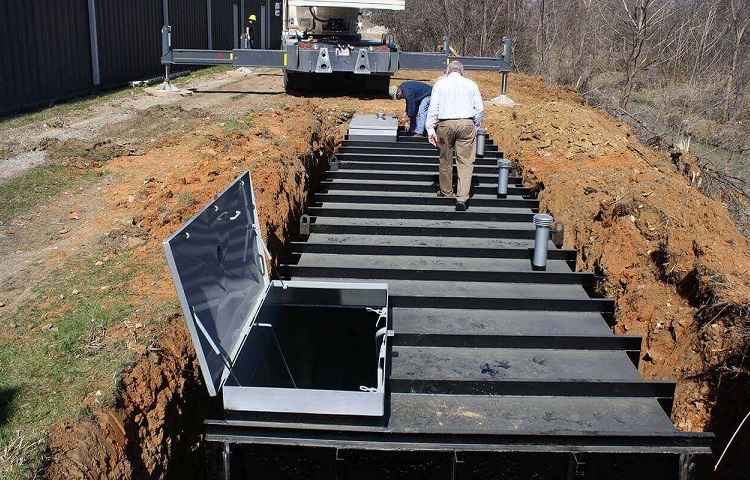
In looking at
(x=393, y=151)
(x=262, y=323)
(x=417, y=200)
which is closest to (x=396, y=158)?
(x=393, y=151)

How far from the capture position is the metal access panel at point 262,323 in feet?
14.2

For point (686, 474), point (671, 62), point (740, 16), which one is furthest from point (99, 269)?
point (740, 16)

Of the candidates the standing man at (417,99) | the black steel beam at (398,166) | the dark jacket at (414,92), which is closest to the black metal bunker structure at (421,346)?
the black steel beam at (398,166)

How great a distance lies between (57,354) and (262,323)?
1508mm

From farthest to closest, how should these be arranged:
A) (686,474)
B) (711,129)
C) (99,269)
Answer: (711,129) < (99,269) < (686,474)

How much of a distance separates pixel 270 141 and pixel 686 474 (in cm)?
753

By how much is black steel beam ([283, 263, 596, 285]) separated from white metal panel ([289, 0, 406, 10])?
10.1m

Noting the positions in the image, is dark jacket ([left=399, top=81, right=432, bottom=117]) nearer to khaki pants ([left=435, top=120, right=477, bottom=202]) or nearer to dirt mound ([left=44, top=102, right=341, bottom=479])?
dirt mound ([left=44, top=102, right=341, bottom=479])

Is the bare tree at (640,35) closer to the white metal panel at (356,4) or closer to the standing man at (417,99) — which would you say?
the white metal panel at (356,4)

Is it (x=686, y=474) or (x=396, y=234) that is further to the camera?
(x=396, y=234)

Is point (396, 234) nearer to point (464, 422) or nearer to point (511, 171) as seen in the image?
point (511, 171)

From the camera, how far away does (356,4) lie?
1549 centimetres

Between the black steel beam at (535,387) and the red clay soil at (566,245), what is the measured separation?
99 centimetres

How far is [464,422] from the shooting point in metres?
4.98
